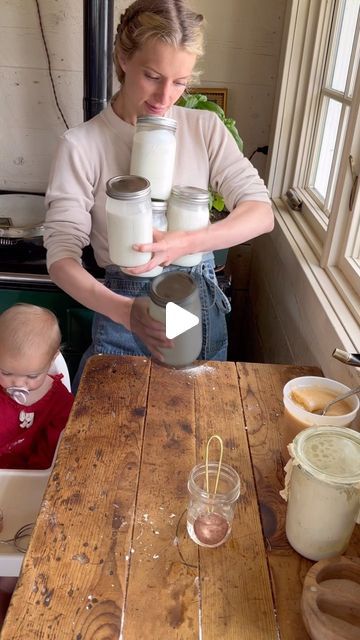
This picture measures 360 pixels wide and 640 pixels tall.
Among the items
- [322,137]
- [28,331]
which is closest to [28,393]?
[28,331]

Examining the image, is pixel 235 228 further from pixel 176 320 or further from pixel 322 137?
pixel 322 137

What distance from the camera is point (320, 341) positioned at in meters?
1.38

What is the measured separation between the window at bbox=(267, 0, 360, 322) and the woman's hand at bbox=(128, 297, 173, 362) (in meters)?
0.54

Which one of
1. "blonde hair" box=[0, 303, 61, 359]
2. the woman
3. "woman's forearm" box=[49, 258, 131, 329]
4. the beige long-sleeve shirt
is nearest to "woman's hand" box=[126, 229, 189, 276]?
the woman

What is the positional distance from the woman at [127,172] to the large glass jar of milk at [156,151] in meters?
0.11

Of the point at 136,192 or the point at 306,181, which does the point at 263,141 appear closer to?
the point at 306,181

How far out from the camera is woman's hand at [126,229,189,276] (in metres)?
0.96

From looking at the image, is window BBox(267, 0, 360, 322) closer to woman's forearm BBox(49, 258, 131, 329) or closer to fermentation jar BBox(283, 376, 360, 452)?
fermentation jar BBox(283, 376, 360, 452)

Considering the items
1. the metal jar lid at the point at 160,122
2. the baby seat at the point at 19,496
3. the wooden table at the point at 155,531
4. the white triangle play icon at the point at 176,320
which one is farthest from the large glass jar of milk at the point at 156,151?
the baby seat at the point at 19,496

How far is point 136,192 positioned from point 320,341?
0.69 meters

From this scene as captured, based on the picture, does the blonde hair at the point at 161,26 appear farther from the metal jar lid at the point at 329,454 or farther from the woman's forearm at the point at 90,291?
the metal jar lid at the point at 329,454

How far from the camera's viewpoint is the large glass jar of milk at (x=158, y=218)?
3.32ft

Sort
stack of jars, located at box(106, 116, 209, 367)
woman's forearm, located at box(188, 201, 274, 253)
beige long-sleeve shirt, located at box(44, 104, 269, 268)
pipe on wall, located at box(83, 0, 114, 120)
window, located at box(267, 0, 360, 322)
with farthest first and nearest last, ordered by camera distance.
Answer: pipe on wall, located at box(83, 0, 114, 120), window, located at box(267, 0, 360, 322), beige long-sleeve shirt, located at box(44, 104, 269, 268), woman's forearm, located at box(188, 201, 274, 253), stack of jars, located at box(106, 116, 209, 367)

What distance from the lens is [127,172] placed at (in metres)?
1.18
